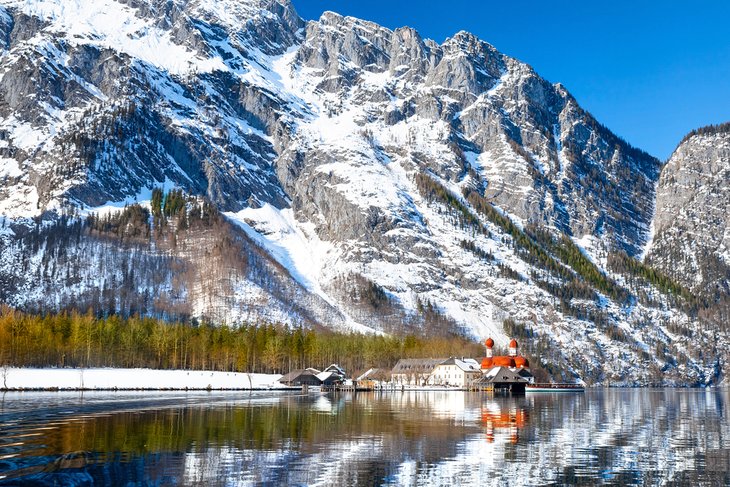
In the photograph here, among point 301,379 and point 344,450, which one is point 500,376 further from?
point 344,450

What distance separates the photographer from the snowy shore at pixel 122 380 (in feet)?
447

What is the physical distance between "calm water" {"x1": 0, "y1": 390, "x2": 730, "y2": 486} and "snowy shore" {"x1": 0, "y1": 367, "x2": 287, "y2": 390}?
62655 mm

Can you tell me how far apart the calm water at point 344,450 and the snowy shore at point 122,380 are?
6266 cm

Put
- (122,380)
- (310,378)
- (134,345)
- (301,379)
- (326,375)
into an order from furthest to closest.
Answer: (326,375)
(310,378)
(301,379)
(134,345)
(122,380)

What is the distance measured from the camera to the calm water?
38125 millimetres

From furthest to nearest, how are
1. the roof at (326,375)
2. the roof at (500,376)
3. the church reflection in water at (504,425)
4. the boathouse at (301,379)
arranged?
the roof at (500,376) < the roof at (326,375) < the boathouse at (301,379) < the church reflection in water at (504,425)

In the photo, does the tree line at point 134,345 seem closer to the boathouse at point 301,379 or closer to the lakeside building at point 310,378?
the lakeside building at point 310,378

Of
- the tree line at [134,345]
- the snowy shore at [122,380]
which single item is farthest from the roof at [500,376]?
the snowy shore at [122,380]

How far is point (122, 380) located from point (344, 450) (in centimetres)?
11411

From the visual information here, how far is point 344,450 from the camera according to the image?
1922 inches

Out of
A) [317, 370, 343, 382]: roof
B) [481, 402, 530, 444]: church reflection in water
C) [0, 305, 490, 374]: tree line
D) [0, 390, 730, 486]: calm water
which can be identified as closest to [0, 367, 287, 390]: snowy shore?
[0, 305, 490, 374]: tree line

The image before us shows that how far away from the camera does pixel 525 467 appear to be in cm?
4300

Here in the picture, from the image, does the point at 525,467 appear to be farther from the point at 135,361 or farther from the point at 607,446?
the point at 135,361

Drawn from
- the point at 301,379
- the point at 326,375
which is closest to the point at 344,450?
the point at 301,379
